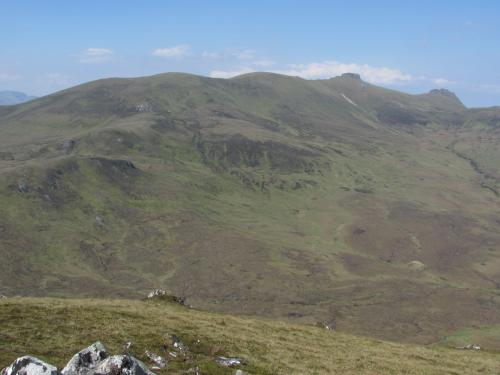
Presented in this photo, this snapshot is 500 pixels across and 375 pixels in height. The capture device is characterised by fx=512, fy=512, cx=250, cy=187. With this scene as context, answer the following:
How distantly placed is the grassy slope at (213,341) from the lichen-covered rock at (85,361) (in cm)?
704

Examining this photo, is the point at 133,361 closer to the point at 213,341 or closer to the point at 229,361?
the point at 229,361

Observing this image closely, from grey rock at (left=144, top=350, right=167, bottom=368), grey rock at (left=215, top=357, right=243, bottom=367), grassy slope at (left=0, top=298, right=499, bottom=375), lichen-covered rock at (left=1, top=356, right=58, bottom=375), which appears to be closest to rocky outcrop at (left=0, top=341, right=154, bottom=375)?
lichen-covered rock at (left=1, top=356, right=58, bottom=375)

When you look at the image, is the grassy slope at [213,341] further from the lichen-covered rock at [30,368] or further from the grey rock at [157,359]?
the lichen-covered rock at [30,368]

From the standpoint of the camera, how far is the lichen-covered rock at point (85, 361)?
79.7 feet

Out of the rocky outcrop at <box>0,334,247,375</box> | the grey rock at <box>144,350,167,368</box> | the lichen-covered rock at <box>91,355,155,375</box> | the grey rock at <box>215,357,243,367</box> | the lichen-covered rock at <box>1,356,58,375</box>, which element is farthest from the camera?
the grey rock at <box>215,357,243,367</box>

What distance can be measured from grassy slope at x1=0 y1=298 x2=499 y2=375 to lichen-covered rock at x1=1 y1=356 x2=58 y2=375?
850 cm

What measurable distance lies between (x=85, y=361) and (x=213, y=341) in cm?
1789

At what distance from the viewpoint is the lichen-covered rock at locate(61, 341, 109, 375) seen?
2430 cm

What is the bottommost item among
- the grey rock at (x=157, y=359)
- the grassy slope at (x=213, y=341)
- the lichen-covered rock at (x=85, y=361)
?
the grassy slope at (x=213, y=341)

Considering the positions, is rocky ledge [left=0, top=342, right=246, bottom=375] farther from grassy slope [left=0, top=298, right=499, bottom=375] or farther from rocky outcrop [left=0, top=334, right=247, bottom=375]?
grassy slope [left=0, top=298, right=499, bottom=375]

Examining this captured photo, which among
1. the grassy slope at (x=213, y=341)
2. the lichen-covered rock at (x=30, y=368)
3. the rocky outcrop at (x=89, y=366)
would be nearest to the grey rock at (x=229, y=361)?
the grassy slope at (x=213, y=341)

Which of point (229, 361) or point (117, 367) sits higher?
point (117, 367)

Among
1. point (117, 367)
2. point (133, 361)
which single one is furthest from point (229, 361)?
point (117, 367)

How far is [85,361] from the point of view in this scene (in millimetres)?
25078
